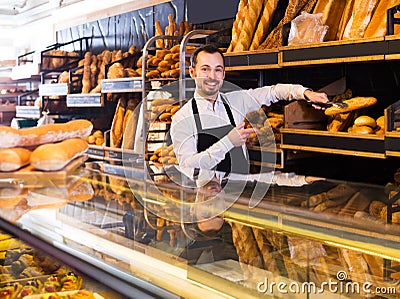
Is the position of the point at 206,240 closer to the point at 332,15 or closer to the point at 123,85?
the point at 332,15

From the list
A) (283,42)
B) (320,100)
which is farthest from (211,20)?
(320,100)

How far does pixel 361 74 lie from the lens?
8.67 ft

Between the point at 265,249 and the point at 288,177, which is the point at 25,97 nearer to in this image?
the point at 288,177

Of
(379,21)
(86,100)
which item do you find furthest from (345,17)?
(86,100)

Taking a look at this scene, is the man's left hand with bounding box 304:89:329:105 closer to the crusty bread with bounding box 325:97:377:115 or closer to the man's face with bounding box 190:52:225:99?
the crusty bread with bounding box 325:97:377:115

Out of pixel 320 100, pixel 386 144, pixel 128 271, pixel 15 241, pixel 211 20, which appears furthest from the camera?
pixel 211 20

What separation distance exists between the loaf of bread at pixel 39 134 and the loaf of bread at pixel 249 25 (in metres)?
1.94

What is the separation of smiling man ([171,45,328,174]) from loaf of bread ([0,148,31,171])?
1322 millimetres

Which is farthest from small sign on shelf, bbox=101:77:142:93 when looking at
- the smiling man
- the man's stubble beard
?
the man's stubble beard

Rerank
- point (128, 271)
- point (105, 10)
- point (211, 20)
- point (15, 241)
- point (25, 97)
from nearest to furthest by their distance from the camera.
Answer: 1. point (128, 271)
2. point (15, 241)
3. point (211, 20)
4. point (105, 10)
5. point (25, 97)

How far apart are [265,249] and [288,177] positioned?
0.94 metres

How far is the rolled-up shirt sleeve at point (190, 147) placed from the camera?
7.50 ft

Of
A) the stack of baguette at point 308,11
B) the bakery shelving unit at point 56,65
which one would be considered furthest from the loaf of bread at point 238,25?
the bakery shelving unit at point 56,65

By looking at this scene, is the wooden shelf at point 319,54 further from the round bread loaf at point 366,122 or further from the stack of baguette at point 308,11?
the round bread loaf at point 366,122
